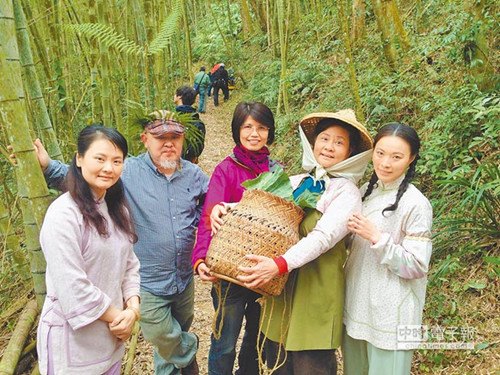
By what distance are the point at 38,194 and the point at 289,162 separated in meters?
5.02

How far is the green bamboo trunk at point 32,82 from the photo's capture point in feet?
6.75

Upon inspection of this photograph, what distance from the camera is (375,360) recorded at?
1.93m

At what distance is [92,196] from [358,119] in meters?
3.44

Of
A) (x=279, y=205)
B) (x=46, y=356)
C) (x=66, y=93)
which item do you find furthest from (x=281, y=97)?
(x=46, y=356)

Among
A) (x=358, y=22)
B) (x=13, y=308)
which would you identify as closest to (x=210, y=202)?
(x=13, y=308)

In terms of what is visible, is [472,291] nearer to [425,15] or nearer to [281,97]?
[425,15]

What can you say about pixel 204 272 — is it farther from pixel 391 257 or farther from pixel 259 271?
pixel 391 257

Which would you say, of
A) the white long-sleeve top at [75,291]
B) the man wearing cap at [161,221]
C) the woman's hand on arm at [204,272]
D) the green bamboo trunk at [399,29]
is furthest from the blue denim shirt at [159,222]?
the green bamboo trunk at [399,29]

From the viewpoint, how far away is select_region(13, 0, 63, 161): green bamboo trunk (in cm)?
206

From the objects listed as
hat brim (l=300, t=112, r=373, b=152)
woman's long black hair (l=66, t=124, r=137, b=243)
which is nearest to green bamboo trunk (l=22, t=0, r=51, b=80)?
woman's long black hair (l=66, t=124, r=137, b=243)

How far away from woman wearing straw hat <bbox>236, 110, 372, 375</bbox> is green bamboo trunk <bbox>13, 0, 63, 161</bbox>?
1.39 metres

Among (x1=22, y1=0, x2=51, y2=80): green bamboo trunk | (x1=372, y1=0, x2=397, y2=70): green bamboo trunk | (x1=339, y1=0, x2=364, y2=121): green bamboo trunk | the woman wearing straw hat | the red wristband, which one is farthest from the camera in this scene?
(x1=372, y1=0, x2=397, y2=70): green bamboo trunk

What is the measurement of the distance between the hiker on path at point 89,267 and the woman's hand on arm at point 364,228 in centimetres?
98

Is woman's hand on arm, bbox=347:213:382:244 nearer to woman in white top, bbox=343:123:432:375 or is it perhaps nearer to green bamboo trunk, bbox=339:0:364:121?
woman in white top, bbox=343:123:432:375
